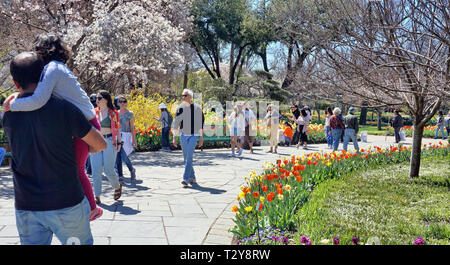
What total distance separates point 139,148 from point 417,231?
1015 centimetres

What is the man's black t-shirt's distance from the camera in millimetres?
2139

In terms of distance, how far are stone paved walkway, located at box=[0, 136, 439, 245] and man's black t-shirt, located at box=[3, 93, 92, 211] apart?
210 cm

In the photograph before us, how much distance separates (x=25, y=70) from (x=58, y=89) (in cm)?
21

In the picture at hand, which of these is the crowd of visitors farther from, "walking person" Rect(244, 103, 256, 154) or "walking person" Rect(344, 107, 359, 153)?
"walking person" Rect(244, 103, 256, 154)

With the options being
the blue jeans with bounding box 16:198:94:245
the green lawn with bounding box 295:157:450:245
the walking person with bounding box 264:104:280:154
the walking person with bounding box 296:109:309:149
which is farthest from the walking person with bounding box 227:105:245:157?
the blue jeans with bounding box 16:198:94:245

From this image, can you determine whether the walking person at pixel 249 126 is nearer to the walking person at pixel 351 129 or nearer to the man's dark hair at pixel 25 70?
the walking person at pixel 351 129

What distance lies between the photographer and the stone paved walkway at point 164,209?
4.35 meters

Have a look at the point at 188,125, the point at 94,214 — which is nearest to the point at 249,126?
the point at 188,125

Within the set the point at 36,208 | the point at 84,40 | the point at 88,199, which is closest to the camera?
the point at 36,208

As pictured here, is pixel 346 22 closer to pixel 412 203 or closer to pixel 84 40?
pixel 412 203

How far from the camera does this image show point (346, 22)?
6.07 meters

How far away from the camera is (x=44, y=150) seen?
2.15 m

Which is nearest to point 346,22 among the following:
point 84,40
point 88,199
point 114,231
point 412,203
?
point 412,203

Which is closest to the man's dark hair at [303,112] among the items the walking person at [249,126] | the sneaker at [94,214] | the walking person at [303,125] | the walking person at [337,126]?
the walking person at [303,125]
